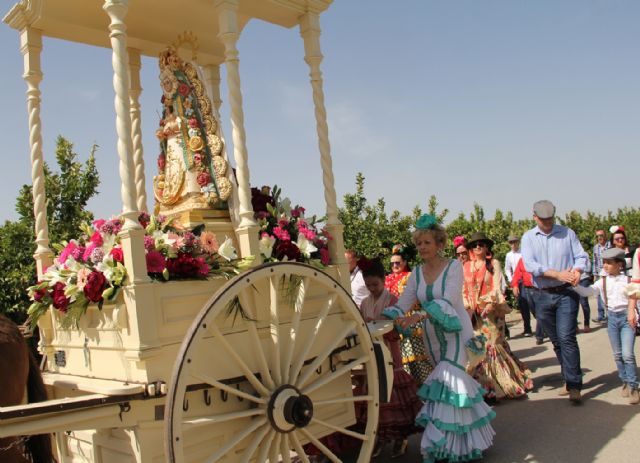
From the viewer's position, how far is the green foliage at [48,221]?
23.0ft

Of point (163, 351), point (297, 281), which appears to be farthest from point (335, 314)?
point (163, 351)

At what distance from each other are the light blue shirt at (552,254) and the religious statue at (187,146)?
3.03m

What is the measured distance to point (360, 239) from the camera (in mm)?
10453

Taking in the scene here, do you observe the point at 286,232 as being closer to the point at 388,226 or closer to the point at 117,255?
the point at 117,255

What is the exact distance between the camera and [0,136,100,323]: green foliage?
701 cm

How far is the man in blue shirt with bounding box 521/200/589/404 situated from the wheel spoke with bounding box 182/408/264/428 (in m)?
3.29

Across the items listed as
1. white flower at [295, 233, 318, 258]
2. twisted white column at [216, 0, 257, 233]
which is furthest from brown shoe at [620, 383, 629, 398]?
twisted white column at [216, 0, 257, 233]

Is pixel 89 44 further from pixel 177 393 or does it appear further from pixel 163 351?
pixel 177 393

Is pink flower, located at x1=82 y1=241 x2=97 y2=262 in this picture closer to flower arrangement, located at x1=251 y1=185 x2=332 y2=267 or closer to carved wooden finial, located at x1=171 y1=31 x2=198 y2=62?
flower arrangement, located at x1=251 y1=185 x2=332 y2=267

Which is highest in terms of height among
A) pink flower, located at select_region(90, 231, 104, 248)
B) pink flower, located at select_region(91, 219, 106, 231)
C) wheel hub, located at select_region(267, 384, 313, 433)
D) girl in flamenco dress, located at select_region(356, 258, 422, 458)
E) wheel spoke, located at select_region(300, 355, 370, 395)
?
pink flower, located at select_region(91, 219, 106, 231)

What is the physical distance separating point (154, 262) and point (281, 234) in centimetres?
91

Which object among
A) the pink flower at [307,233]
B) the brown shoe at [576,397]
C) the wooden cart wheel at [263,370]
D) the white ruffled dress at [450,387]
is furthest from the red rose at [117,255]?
the brown shoe at [576,397]

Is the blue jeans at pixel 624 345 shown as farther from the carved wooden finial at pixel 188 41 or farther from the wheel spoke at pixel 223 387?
the carved wooden finial at pixel 188 41

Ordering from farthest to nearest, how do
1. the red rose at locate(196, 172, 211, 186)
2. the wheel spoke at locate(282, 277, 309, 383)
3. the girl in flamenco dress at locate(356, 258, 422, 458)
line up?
the girl in flamenco dress at locate(356, 258, 422, 458)
the red rose at locate(196, 172, 211, 186)
the wheel spoke at locate(282, 277, 309, 383)
